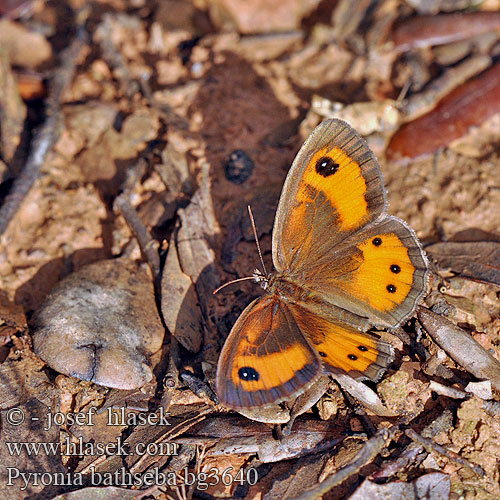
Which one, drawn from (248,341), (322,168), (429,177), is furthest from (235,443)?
(429,177)

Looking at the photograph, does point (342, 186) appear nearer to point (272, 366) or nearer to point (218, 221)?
point (218, 221)

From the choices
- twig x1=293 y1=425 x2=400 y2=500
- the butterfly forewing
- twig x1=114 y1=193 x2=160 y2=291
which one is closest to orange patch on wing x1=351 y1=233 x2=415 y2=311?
the butterfly forewing

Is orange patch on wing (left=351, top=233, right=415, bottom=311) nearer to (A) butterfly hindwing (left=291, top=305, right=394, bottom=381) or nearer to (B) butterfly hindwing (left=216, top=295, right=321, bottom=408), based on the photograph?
(A) butterfly hindwing (left=291, top=305, right=394, bottom=381)

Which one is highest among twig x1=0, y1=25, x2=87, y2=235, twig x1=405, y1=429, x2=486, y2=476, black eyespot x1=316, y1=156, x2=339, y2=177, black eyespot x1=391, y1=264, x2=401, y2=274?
twig x1=0, y1=25, x2=87, y2=235

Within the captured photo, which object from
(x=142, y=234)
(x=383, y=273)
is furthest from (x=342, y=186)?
(x=142, y=234)

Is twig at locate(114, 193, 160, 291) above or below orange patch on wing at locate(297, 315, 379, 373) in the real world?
above

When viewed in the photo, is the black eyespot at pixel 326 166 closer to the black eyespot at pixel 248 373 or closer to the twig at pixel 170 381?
the black eyespot at pixel 248 373
